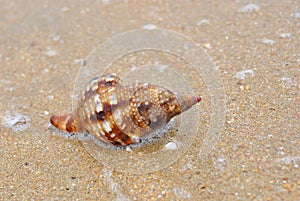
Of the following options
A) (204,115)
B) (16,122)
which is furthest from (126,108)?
(16,122)

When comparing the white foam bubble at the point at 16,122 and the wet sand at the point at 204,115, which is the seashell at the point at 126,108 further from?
the white foam bubble at the point at 16,122

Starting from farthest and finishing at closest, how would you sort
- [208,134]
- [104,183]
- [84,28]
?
1. [84,28]
2. [208,134]
3. [104,183]

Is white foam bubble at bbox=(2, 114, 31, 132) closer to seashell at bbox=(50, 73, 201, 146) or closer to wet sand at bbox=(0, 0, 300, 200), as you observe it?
wet sand at bbox=(0, 0, 300, 200)

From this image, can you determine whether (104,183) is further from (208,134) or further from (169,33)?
(169,33)

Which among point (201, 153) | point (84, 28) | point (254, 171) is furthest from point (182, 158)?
point (84, 28)

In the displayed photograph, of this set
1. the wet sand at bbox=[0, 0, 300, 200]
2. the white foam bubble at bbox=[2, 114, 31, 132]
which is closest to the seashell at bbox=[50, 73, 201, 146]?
the wet sand at bbox=[0, 0, 300, 200]

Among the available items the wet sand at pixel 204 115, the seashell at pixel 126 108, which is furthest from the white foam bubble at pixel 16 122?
the seashell at pixel 126 108

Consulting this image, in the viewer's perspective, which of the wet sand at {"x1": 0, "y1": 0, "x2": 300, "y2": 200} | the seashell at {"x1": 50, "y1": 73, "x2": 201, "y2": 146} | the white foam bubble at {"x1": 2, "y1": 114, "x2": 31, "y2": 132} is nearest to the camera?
the wet sand at {"x1": 0, "y1": 0, "x2": 300, "y2": 200}

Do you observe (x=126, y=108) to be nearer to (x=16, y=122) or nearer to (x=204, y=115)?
(x=204, y=115)
